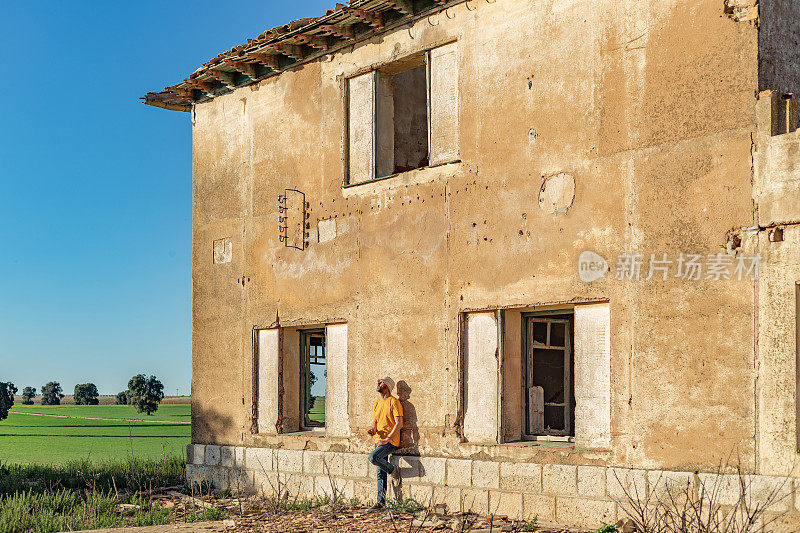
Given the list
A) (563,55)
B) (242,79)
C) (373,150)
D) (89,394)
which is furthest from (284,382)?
(89,394)

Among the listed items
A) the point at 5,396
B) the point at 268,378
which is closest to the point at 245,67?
the point at 268,378

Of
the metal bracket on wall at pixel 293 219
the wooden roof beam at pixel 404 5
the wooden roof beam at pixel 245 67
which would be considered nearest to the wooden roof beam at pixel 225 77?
the wooden roof beam at pixel 245 67

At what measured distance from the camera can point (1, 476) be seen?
607 inches

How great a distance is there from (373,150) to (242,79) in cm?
370

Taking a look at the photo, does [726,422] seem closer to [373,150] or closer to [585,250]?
[585,250]

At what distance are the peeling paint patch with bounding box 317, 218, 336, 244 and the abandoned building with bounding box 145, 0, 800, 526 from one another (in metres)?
0.03

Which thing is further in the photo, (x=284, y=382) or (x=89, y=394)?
(x=89, y=394)

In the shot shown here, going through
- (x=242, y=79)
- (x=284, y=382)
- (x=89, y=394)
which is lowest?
(x=89, y=394)

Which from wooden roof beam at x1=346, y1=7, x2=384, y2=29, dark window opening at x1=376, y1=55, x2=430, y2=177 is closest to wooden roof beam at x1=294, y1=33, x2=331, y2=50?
wooden roof beam at x1=346, y1=7, x2=384, y2=29

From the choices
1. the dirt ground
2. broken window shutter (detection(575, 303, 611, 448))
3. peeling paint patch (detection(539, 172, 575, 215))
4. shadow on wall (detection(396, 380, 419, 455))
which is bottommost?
the dirt ground

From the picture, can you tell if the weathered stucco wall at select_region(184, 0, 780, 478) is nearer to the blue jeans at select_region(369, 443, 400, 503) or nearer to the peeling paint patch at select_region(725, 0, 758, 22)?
the peeling paint patch at select_region(725, 0, 758, 22)

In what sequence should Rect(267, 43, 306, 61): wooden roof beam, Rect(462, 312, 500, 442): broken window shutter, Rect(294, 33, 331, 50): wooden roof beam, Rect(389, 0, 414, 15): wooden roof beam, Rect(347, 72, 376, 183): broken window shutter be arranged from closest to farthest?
Rect(462, 312, 500, 442): broken window shutter
Rect(389, 0, 414, 15): wooden roof beam
Rect(347, 72, 376, 183): broken window shutter
Rect(294, 33, 331, 50): wooden roof beam
Rect(267, 43, 306, 61): wooden roof beam

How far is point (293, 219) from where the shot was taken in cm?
1344

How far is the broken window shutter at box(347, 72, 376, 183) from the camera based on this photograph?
12359 mm
